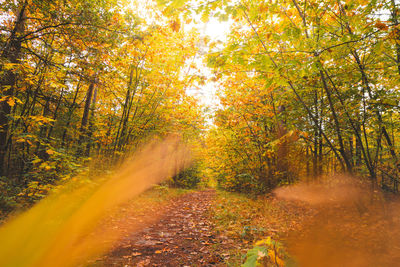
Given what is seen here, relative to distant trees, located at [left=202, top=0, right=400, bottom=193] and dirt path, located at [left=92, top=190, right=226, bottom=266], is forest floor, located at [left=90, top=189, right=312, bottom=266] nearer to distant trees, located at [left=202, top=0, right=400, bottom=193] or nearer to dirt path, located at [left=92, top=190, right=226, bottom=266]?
dirt path, located at [left=92, top=190, right=226, bottom=266]

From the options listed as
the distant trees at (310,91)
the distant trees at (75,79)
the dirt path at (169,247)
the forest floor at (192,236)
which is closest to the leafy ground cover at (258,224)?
the forest floor at (192,236)

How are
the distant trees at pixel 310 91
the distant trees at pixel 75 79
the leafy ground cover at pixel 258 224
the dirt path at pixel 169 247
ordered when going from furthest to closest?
the distant trees at pixel 75 79 < the leafy ground cover at pixel 258 224 < the distant trees at pixel 310 91 < the dirt path at pixel 169 247

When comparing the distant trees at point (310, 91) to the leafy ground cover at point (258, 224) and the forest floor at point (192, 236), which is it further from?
the forest floor at point (192, 236)

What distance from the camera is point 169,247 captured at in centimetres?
367

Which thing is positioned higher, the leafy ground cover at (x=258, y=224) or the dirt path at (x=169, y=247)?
the leafy ground cover at (x=258, y=224)

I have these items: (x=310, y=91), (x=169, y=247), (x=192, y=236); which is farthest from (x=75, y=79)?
(x=310, y=91)

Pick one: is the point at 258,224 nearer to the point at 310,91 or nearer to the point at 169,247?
the point at 169,247

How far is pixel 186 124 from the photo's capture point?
12039mm

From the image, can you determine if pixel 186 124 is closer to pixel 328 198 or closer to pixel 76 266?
pixel 328 198

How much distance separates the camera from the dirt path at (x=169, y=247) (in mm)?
3066

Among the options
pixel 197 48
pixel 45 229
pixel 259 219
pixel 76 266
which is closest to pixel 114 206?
pixel 45 229

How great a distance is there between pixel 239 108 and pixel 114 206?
21.2 feet

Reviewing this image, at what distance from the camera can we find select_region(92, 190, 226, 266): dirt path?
3066mm

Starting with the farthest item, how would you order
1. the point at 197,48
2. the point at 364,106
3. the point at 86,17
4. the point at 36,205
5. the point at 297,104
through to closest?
the point at 197,48 < the point at 297,104 < the point at 86,17 < the point at 36,205 < the point at 364,106
